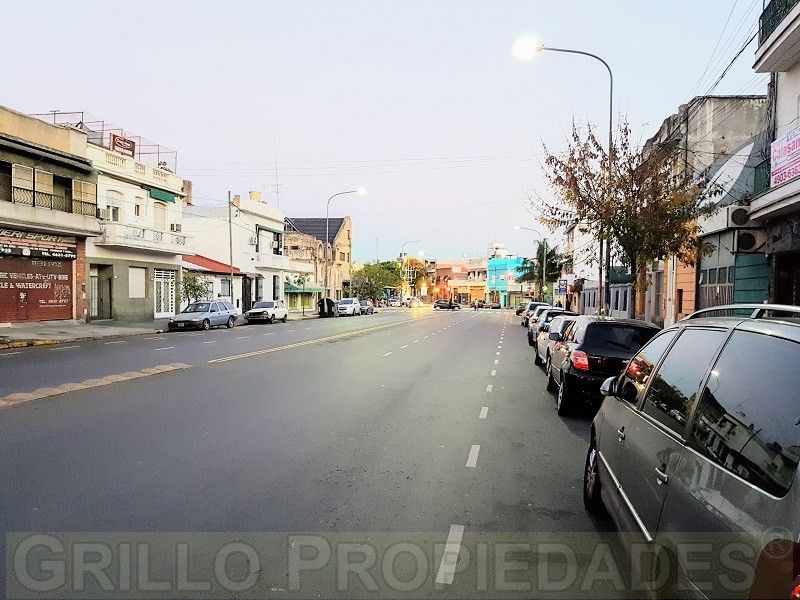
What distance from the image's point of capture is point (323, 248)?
274ft

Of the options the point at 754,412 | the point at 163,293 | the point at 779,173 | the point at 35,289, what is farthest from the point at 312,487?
the point at 163,293

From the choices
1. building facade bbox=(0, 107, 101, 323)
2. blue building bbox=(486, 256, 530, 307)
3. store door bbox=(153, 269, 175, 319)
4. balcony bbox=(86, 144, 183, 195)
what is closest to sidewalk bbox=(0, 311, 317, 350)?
building facade bbox=(0, 107, 101, 323)

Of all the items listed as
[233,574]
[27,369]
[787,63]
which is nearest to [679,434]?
[233,574]

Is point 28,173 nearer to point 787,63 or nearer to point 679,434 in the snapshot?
point 787,63

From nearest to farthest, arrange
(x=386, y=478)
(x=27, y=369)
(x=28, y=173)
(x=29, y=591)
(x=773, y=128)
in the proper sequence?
(x=29, y=591), (x=386, y=478), (x=27, y=369), (x=773, y=128), (x=28, y=173)

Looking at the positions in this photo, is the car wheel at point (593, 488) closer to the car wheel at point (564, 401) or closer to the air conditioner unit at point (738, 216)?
the car wheel at point (564, 401)

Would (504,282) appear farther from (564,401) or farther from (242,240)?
(564,401)

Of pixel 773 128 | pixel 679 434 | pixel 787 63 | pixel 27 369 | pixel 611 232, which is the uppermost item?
pixel 787 63

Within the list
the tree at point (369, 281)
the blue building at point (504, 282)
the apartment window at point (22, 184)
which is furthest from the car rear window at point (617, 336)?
the blue building at point (504, 282)

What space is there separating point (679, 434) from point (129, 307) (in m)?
37.7

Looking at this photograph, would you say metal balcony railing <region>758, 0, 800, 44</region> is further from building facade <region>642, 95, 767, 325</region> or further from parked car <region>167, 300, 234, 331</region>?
parked car <region>167, 300, 234, 331</region>

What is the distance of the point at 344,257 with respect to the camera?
305 feet

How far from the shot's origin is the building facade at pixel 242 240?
54.8m

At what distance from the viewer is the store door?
1582 inches
